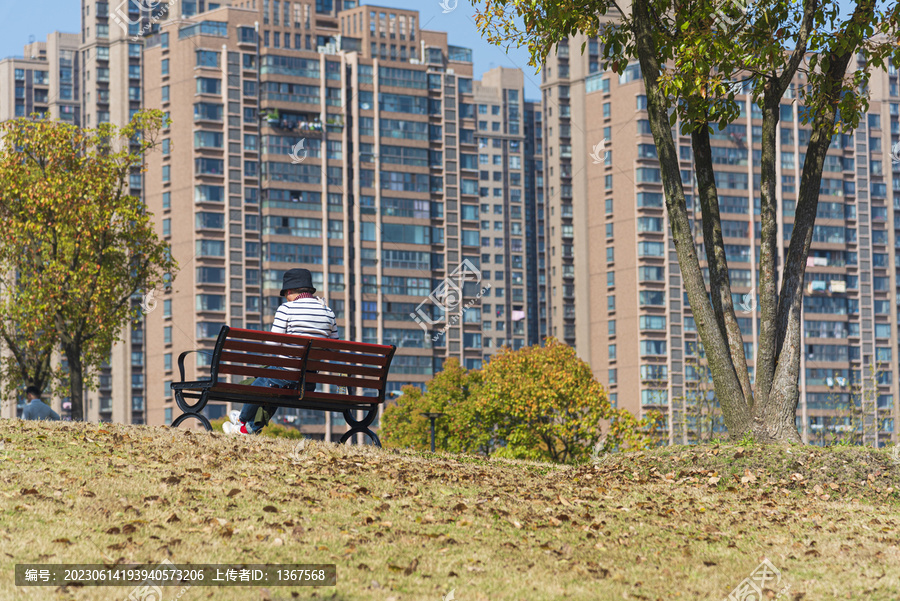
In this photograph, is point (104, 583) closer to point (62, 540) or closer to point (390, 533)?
point (62, 540)

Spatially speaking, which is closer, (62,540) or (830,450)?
(62,540)

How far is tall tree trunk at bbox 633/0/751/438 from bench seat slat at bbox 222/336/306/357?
5.05 meters

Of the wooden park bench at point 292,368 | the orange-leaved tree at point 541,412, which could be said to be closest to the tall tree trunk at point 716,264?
the wooden park bench at point 292,368

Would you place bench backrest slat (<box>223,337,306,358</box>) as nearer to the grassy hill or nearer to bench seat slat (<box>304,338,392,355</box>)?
bench seat slat (<box>304,338,392,355</box>)

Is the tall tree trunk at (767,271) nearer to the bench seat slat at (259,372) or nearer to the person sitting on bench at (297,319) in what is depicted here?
the person sitting on bench at (297,319)

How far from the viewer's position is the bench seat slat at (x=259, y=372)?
1341 centimetres

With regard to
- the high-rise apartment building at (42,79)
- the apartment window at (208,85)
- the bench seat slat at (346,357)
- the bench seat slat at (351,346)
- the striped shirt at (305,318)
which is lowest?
the bench seat slat at (346,357)

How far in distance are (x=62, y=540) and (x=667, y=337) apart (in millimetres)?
107449

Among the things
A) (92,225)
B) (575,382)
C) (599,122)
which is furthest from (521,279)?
(92,225)

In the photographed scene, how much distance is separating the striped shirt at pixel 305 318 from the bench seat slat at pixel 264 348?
1.30ft

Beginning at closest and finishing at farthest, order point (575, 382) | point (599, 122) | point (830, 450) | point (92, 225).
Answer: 1. point (830, 450)
2. point (92, 225)
3. point (575, 382)
4. point (599, 122)

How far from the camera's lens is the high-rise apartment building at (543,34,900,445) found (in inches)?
4493

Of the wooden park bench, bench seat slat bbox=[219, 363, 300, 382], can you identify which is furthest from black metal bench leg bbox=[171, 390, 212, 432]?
bench seat slat bbox=[219, 363, 300, 382]

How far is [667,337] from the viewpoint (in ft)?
372
